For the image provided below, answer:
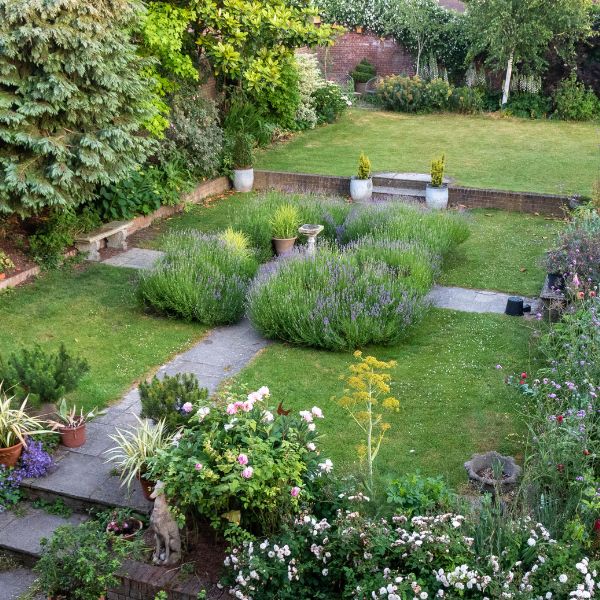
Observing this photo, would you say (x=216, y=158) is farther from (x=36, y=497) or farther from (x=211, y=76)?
(x=36, y=497)

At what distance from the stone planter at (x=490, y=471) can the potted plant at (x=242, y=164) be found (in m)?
9.91

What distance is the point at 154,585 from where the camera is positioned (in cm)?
462

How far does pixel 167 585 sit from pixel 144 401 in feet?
5.11

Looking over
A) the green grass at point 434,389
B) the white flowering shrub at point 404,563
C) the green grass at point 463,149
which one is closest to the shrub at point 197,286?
the green grass at point 434,389

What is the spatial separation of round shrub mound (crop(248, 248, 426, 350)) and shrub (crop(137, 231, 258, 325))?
0.40 m

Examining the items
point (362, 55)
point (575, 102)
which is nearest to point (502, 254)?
point (575, 102)

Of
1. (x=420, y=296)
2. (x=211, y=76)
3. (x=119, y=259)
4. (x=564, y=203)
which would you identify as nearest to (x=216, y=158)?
(x=211, y=76)

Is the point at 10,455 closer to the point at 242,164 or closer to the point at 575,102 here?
the point at 242,164

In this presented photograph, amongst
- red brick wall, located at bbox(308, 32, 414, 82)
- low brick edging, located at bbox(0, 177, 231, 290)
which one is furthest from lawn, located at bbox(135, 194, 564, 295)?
red brick wall, located at bbox(308, 32, 414, 82)

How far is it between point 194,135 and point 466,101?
11133 millimetres

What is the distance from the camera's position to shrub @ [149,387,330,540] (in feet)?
15.2

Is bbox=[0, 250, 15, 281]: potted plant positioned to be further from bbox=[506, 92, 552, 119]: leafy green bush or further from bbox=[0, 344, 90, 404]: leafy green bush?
bbox=[506, 92, 552, 119]: leafy green bush

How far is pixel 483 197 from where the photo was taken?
45.2 feet

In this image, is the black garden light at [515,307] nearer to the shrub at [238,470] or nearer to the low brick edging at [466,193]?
the low brick edging at [466,193]
